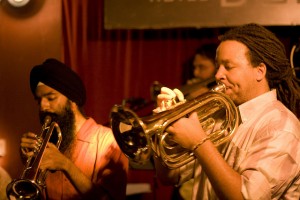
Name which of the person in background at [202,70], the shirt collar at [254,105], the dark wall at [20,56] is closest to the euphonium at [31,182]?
the shirt collar at [254,105]

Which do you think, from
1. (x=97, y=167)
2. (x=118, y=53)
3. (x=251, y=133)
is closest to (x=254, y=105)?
(x=251, y=133)

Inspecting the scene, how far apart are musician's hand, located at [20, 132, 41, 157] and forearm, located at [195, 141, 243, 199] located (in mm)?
1052

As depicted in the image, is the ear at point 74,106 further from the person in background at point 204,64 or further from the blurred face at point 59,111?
the person in background at point 204,64

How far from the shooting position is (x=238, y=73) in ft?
7.06

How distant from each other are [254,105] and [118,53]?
6.63 ft

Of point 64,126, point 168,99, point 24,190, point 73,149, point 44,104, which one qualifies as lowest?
point 24,190

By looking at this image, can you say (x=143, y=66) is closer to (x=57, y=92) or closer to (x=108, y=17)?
(x=108, y=17)

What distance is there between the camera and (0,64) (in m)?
3.93

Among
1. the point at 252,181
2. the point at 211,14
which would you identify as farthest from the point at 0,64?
the point at 252,181

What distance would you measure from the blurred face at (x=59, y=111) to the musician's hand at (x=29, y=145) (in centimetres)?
21

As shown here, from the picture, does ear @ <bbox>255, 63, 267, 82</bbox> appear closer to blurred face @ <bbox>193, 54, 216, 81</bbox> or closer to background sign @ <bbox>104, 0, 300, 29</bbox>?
background sign @ <bbox>104, 0, 300, 29</bbox>

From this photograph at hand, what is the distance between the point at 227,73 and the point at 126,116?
0.51m

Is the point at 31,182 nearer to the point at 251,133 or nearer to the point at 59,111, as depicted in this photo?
the point at 59,111

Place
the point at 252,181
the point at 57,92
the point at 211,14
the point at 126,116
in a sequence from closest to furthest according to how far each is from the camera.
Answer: the point at 252,181 → the point at 126,116 → the point at 57,92 → the point at 211,14
